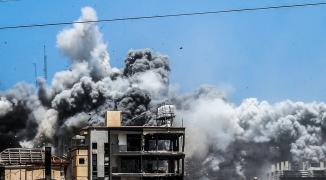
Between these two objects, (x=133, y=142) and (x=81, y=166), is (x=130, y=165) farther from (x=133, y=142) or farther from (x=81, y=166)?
(x=81, y=166)

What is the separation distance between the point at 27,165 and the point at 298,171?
4363 inches

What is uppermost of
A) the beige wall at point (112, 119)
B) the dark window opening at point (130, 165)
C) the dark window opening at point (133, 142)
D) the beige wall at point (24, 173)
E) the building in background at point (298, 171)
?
the beige wall at point (112, 119)

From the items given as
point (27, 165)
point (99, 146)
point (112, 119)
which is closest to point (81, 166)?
point (99, 146)

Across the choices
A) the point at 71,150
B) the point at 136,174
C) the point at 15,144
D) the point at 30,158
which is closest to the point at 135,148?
the point at 136,174

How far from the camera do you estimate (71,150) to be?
81.3 metres

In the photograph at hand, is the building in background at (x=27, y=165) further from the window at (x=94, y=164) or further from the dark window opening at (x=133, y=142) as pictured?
the dark window opening at (x=133, y=142)

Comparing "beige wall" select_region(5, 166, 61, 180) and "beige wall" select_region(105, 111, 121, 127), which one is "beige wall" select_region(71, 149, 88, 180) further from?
"beige wall" select_region(105, 111, 121, 127)

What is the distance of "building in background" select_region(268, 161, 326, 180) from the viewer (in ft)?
572

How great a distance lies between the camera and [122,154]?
7781cm

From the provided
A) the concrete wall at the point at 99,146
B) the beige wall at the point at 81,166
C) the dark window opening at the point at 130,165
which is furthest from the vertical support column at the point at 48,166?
the dark window opening at the point at 130,165

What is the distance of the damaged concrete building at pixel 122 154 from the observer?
256 ft

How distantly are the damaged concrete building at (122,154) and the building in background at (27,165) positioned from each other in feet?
7.08

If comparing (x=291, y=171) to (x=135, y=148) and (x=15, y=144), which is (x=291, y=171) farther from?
(x=135, y=148)

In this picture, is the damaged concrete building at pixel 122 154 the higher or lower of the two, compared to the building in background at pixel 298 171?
higher
